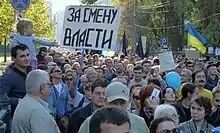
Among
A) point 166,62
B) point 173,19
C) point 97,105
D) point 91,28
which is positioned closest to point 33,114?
point 97,105

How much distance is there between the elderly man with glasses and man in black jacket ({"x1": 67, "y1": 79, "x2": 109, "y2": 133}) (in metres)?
0.90

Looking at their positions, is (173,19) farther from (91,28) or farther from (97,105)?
(97,105)

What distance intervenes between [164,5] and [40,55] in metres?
45.8

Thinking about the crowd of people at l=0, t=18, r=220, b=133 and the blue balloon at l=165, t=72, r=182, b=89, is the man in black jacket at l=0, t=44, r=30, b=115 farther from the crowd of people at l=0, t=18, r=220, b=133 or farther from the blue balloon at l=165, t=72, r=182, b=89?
the blue balloon at l=165, t=72, r=182, b=89

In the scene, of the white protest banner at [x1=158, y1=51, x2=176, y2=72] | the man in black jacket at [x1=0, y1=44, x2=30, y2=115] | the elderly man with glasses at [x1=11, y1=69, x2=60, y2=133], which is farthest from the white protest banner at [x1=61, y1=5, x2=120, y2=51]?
the elderly man with glasses at [x1=11, y1=69, x2=60, y2=133]

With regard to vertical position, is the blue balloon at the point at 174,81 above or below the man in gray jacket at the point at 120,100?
below

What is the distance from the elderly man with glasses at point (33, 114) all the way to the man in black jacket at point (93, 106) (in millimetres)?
896

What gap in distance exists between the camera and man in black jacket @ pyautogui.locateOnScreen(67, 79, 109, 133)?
665 centimetres

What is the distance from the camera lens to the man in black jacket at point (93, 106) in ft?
21.8

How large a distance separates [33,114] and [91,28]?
15.9 feet

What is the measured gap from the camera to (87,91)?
334 inches

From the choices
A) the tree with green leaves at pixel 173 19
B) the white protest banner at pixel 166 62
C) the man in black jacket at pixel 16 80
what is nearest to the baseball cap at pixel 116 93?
the man in black jacket at pixel 16 80

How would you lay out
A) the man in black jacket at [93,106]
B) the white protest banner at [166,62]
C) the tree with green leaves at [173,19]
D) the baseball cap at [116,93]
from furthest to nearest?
1. the tree with green leaves at [173,19]
2. the white protest banner at [166,62]
3. the man in black jacket at [93,106]
4. the baseball cap at [116,93]

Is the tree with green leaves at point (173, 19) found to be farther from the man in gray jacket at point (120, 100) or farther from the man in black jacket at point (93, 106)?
the man in gray jacket at point (120, 100)
